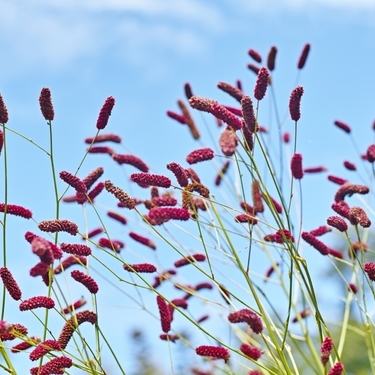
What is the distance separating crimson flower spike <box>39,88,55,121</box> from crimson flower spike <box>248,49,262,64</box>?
1460 mm

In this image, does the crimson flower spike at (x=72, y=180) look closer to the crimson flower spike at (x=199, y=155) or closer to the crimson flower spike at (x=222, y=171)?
the crimson flower spike at (x=199, y=155)

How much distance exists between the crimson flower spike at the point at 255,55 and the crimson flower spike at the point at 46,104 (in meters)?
1.46

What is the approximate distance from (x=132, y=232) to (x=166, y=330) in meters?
0.65

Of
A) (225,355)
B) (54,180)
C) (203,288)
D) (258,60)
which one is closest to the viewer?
(225,355)

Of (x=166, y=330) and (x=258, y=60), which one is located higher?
(x=258, y=60)

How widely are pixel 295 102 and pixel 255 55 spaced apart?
48.3 inches

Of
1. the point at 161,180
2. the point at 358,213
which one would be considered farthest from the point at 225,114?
the point at 358,213

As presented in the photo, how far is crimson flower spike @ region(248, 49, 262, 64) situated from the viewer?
376 centimetres

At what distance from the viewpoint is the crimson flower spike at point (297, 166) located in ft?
9.12

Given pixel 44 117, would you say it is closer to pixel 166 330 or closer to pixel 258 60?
pixel 166 330

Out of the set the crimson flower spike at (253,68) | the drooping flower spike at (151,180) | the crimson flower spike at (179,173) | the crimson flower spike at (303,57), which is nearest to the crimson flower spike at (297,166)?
the crimson flower spike at (179,173)

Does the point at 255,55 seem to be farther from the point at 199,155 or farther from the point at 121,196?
the point at 121,196

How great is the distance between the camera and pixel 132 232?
3250mm

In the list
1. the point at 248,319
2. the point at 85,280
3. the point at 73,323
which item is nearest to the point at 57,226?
the point at 85,280
